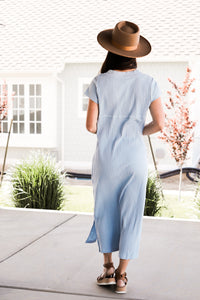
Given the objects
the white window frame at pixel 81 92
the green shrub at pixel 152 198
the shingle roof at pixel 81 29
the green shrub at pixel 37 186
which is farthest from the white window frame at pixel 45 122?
the green shrub at pixel 152 198

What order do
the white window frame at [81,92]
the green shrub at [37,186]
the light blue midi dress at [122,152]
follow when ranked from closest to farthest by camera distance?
the light blue midi dress at [122,152] < the green shrub at [37,186] < the white window frame at [81,92]

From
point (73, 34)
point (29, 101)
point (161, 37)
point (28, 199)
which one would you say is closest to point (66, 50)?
point (73, 34)

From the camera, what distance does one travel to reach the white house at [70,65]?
1259 centimetres

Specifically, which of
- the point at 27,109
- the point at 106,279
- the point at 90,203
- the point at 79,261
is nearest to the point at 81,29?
the point at 27,109

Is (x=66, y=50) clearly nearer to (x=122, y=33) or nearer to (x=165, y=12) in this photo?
(x=165, y=12)

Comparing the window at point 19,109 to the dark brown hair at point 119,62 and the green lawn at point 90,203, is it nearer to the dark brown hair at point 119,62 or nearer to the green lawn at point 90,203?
the green lawn at point 90,203

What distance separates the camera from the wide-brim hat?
3125 mm

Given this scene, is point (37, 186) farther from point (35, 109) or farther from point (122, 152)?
point (35, 109)

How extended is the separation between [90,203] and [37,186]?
4.78 feet

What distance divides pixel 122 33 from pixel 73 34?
10.8 metres

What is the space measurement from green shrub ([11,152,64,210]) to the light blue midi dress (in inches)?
119

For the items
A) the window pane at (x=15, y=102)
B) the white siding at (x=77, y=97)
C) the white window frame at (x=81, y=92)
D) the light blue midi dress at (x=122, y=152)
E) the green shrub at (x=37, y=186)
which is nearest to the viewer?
the light blue midi dress at (x=122, y=152)

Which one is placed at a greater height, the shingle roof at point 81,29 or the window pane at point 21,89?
the shingle roof at point 81,29

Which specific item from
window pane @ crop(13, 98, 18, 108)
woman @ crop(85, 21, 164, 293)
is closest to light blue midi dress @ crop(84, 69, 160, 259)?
woman @ crop(85, 21, 164, 293)
